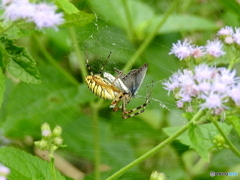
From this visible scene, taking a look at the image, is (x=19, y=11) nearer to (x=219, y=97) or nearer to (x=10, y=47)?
(x=10, y=47)

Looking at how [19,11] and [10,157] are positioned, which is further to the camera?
[10,157]

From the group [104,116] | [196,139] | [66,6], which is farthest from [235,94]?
[104,116]

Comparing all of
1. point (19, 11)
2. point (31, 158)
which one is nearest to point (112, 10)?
point (31, 158)

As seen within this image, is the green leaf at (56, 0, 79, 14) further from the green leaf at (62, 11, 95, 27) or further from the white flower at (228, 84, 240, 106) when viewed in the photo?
the white flower at (228, 84, 240, 106)

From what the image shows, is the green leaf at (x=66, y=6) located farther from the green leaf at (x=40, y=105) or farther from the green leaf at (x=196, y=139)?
the green leaf at (x=40, y=105)

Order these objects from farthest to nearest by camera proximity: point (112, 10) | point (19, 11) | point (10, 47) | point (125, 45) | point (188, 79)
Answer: point (112, 10) < point (125, 45) < point (188, 79) < point (10, 47) < point (19, 11)

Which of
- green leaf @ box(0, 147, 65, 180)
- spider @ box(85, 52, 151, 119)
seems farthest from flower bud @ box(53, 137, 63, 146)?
spider @ box(85, 52, 151, 119)
